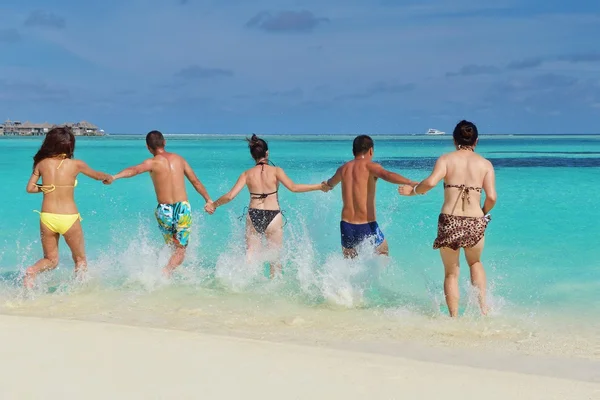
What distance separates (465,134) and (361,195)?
4.26 ft

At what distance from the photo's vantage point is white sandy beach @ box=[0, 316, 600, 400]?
3523 mm

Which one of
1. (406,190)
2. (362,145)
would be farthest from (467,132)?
(362,145)

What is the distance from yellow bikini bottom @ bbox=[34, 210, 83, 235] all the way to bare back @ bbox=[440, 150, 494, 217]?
141 inches

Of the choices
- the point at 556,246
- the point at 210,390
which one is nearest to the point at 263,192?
the point at 210,390

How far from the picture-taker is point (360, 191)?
6.23 meters

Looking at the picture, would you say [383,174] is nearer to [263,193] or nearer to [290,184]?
[290,184]

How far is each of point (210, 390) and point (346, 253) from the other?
3.02m

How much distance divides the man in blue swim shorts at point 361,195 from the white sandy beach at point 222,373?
6.83 feet

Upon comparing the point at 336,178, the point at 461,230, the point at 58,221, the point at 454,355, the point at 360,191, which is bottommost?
the point at 454,355

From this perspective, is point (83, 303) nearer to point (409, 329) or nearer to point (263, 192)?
point (263, 192)

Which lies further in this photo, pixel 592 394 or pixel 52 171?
pixel 52 171

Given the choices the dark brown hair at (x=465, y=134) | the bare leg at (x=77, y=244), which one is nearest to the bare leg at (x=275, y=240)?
the bare leg at (x=77, y=244)

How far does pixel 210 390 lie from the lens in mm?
3551

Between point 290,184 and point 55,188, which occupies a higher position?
point 290,184
